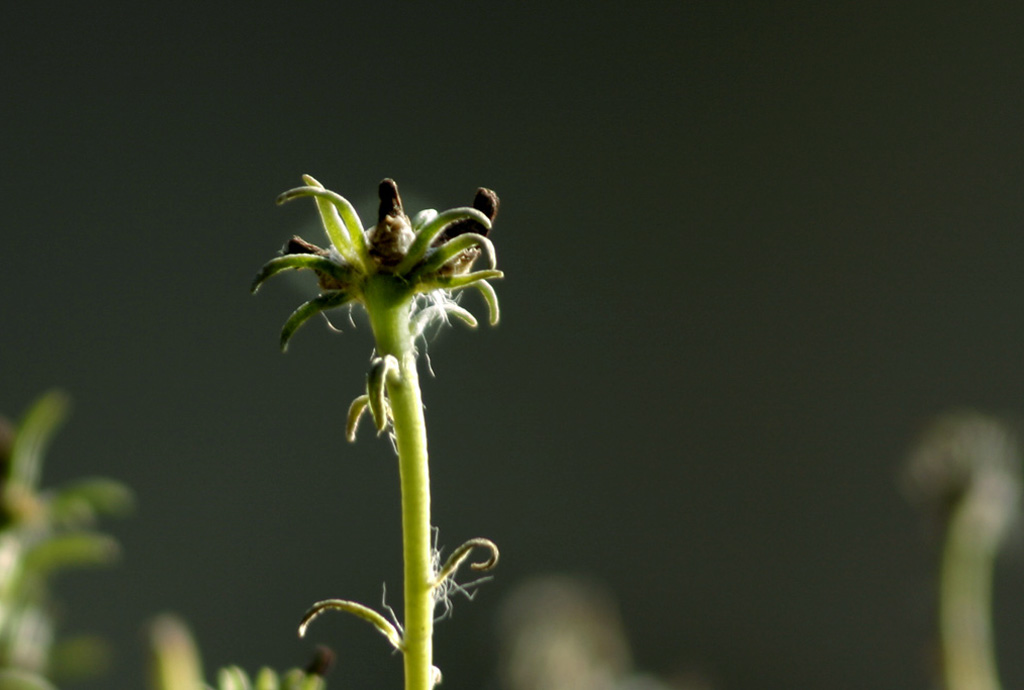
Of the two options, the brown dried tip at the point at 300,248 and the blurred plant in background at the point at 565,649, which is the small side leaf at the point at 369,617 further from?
the blurred plant in background at the point at 565,649

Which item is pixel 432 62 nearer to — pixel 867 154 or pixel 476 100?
pixel 476 100

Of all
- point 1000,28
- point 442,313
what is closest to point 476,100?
point 1000,28

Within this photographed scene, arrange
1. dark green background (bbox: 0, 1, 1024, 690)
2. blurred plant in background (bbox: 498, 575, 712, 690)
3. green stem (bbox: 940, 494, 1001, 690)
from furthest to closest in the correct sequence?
1. dark green background (bbox: 0, 1, 1024, 690)
2. blurred plant in background (bbox: 498, 575, 712, 690)
3. green stem (bbox: 940, 494, 1001, 690)

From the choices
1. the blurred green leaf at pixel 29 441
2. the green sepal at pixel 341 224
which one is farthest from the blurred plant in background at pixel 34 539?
the green sepal at pixel 341 224

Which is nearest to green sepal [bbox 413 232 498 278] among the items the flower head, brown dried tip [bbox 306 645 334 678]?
the flower head

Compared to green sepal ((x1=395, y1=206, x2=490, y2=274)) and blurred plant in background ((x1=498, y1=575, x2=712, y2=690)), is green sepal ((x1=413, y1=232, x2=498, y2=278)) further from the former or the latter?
blurred plant in background ((x1=498, y1=575, x2=712, y2=690))

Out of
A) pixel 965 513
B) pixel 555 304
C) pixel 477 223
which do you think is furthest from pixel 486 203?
pixel 555 304
